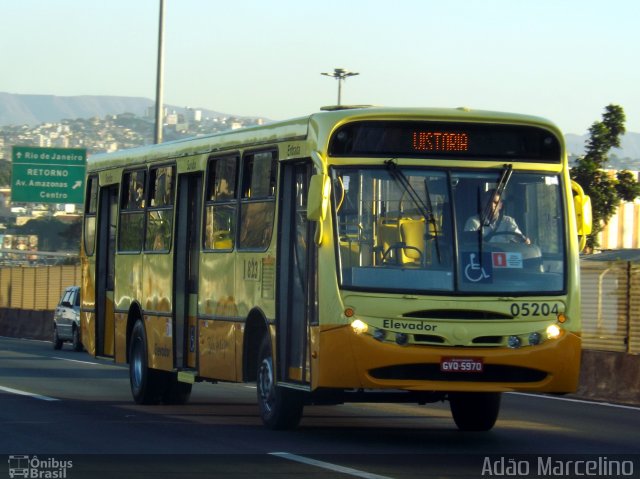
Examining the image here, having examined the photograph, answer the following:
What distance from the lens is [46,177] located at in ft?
164

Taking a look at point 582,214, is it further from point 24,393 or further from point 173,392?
point 24,393

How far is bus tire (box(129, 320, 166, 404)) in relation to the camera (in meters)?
18.9

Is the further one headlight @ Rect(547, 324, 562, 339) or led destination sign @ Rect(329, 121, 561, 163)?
led destination sign @ Rect(329, 121, 561, 163)

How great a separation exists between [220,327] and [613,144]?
23573 millimetres

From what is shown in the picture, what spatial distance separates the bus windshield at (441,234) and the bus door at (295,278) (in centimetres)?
53

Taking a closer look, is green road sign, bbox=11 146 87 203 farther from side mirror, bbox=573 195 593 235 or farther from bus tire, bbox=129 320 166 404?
side mirror, bbox=573 195 593 235

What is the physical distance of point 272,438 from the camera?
1427cm

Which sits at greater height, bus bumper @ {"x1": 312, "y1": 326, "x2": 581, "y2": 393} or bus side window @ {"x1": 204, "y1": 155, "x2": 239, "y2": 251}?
bus side window @ {"x1": 204, "y1": 155, "x2": 239, "y2": 251}

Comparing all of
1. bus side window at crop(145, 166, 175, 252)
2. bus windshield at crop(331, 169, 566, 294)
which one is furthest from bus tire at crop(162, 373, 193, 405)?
bus windshield at crop(331, 169, 566, 294)

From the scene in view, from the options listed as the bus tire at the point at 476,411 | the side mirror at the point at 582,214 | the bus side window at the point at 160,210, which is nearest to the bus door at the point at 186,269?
the bus side window at the point at 160,210

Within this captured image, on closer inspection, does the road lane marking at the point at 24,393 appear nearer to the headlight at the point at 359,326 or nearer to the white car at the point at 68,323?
the headlight at the point at 359,326

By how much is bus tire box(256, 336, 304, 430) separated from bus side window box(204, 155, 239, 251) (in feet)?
5.25

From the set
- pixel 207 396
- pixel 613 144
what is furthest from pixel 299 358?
pixel 613 144

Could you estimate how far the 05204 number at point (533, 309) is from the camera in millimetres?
13750
